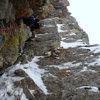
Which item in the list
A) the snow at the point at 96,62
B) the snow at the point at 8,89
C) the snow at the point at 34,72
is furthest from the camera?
the snow at the point at 96,62

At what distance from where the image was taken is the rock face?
10.3 metres

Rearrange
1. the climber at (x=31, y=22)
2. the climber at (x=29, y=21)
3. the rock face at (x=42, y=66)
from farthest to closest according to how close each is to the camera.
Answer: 1. the climber at (x=31, y=22)
2. the climber at (x=29, y=21)
3. the rock face at (x=42, y=66)

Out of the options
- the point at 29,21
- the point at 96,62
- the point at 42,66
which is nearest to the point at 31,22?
the point at 29,21

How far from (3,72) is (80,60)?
15.0 feet

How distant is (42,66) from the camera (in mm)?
13148

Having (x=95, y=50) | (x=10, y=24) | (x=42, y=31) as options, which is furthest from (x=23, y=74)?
(x=42, y=31)

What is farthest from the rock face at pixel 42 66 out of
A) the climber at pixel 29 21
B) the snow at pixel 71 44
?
the climber at pixel 29 21

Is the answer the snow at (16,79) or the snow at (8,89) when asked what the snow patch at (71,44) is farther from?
the snow at (8,89)

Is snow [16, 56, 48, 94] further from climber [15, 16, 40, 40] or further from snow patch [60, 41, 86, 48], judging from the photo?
snow patch [60, 41, 86, 48]

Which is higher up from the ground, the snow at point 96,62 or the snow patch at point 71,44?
the snow patch at point 71,44

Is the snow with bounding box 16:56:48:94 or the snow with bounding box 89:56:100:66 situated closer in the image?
the snow with bounding box 16:56:48:94

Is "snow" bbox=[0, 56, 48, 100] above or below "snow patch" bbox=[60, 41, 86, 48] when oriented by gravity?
below

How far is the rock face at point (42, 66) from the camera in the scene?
33.9 ft

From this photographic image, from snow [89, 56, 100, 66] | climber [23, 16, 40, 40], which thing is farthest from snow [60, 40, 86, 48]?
snow [89, 56, 100, 66]
